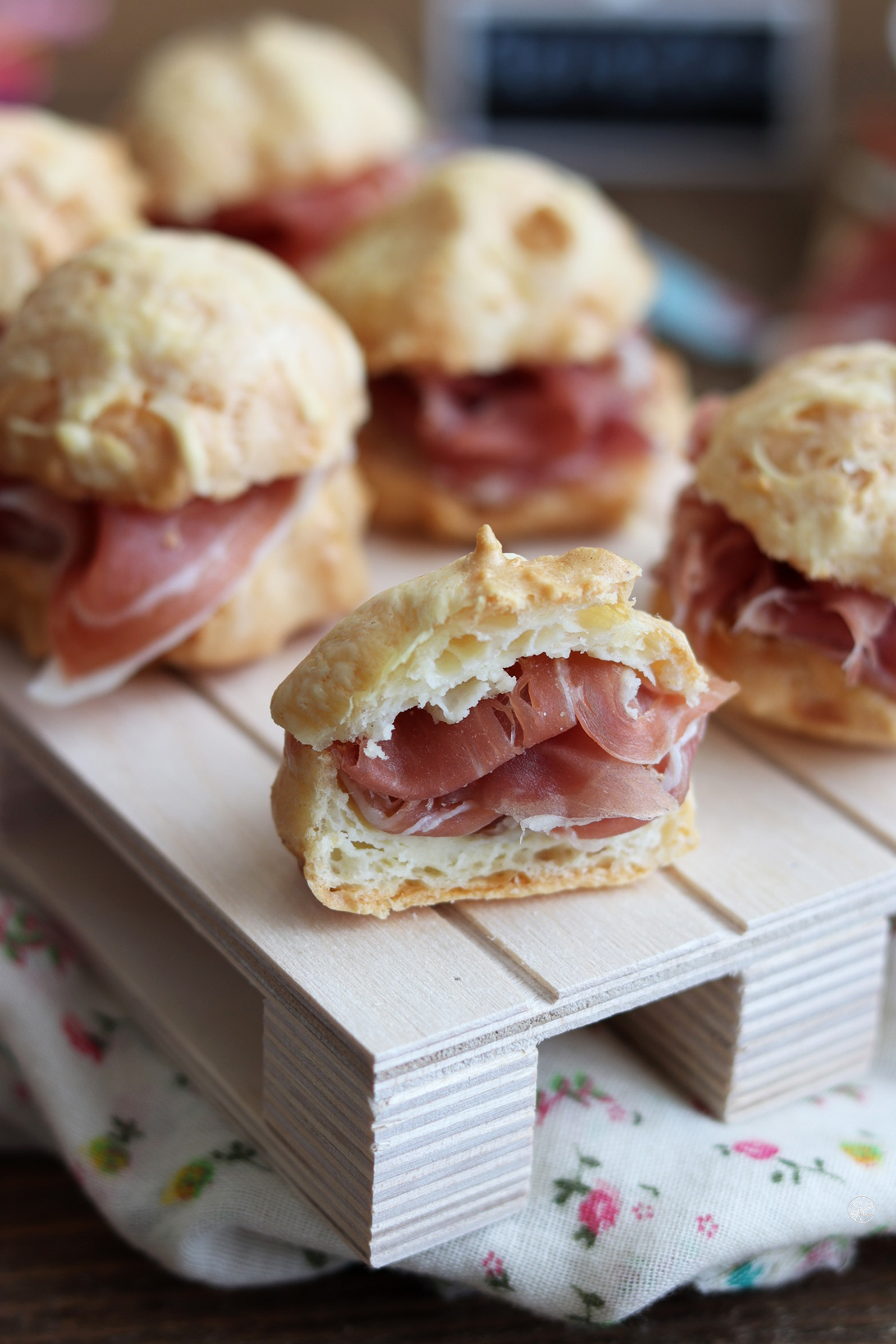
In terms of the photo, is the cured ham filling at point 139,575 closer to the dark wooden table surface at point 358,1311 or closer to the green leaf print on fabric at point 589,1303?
the dark wooden table surface at point 358,1311

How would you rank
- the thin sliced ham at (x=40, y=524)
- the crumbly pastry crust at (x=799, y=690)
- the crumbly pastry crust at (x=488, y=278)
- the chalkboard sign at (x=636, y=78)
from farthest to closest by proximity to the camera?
the chalkboard sign at (x=636, y=78) → the crumbly pastry crust at (x=488, y=278) → the thin sliced ham at (x=40, y=524) → the crumbly pastry crust at (x=799, y=690)

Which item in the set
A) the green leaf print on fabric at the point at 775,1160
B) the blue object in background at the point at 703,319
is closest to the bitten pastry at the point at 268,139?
the blue object in background at the point at 703,319

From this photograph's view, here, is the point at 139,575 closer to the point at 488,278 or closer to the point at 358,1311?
the point at 488,278

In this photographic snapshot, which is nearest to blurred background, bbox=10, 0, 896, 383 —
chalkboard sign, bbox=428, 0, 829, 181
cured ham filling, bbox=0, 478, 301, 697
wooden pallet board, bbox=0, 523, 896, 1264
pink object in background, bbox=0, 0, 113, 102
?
chalkboard sign, bbox=428, 0, 829, 181

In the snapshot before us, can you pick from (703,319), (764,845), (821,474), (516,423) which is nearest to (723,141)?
(703,319)

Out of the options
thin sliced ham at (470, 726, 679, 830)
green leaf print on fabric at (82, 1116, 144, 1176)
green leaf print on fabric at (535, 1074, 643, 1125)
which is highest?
thin sliced ham at (470, 726, 679, 830)

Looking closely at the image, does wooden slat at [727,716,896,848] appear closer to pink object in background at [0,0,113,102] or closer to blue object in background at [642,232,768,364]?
blue object in background at [642,232,768,364]

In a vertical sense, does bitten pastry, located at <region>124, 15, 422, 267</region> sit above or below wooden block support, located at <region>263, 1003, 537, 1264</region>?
above
